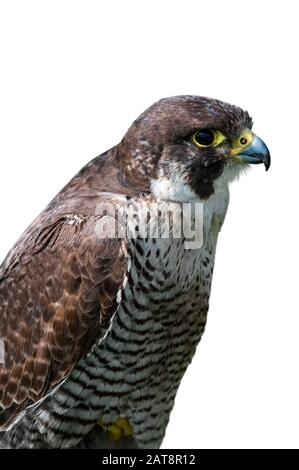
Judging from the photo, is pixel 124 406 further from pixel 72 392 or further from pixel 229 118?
pixel 229 118

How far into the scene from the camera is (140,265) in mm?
8328

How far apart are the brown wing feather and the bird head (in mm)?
425

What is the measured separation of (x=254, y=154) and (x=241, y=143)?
95 millimetres

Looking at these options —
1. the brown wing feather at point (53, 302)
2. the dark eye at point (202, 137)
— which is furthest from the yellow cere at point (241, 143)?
the brown wing feather at point (53, 302)

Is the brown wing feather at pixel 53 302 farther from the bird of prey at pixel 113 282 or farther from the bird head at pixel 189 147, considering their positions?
the bird head at pixel 189 147

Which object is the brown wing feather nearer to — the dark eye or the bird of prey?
the bird of prey

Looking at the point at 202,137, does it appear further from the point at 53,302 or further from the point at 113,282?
the point at 53,302

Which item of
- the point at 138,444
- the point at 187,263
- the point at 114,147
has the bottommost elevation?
the point at 138,444

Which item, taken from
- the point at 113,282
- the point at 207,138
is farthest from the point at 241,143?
the point at 113,282

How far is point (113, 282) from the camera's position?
8250mm

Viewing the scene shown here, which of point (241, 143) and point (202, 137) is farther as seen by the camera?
point (241, 143)

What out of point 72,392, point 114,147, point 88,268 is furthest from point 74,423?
point 114,147

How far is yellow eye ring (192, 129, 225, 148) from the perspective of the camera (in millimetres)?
8289

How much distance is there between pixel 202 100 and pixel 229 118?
0.59ft
